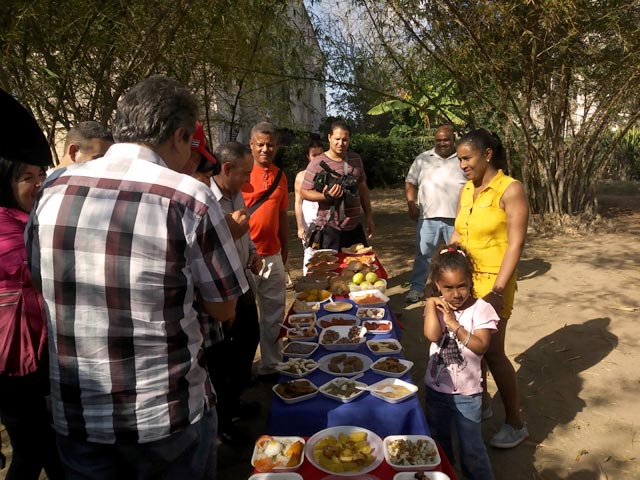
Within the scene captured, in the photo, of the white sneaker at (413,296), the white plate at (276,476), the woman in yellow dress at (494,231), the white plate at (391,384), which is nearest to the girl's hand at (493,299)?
the woman in yellow dress at (494,231)

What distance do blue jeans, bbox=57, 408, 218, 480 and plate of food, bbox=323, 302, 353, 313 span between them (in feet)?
5.61

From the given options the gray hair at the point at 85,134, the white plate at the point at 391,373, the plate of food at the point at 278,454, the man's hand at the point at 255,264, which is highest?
the gray hair at the point at 85,134

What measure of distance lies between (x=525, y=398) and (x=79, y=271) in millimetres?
2957

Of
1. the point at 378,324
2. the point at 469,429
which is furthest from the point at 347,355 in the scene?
the point at 469,429

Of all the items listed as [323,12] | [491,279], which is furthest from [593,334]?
[323,12]

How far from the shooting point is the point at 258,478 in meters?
1.57

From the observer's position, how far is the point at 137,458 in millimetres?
1246

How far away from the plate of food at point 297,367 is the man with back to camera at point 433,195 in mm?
2576

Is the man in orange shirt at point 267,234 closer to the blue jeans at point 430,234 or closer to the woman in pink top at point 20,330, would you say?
the woman in pink top at point 20,330

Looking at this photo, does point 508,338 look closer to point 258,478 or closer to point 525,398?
point 525,398

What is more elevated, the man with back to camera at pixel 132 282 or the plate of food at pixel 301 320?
the man with back to camera at pixel 132 282

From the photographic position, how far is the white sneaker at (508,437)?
2.54 meters

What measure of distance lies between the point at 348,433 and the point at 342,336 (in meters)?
0.79

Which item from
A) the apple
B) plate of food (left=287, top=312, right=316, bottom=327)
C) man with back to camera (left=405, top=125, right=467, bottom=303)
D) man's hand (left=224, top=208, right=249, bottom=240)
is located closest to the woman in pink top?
man's hand (left=224, top=208, right=249, bottom=240)
